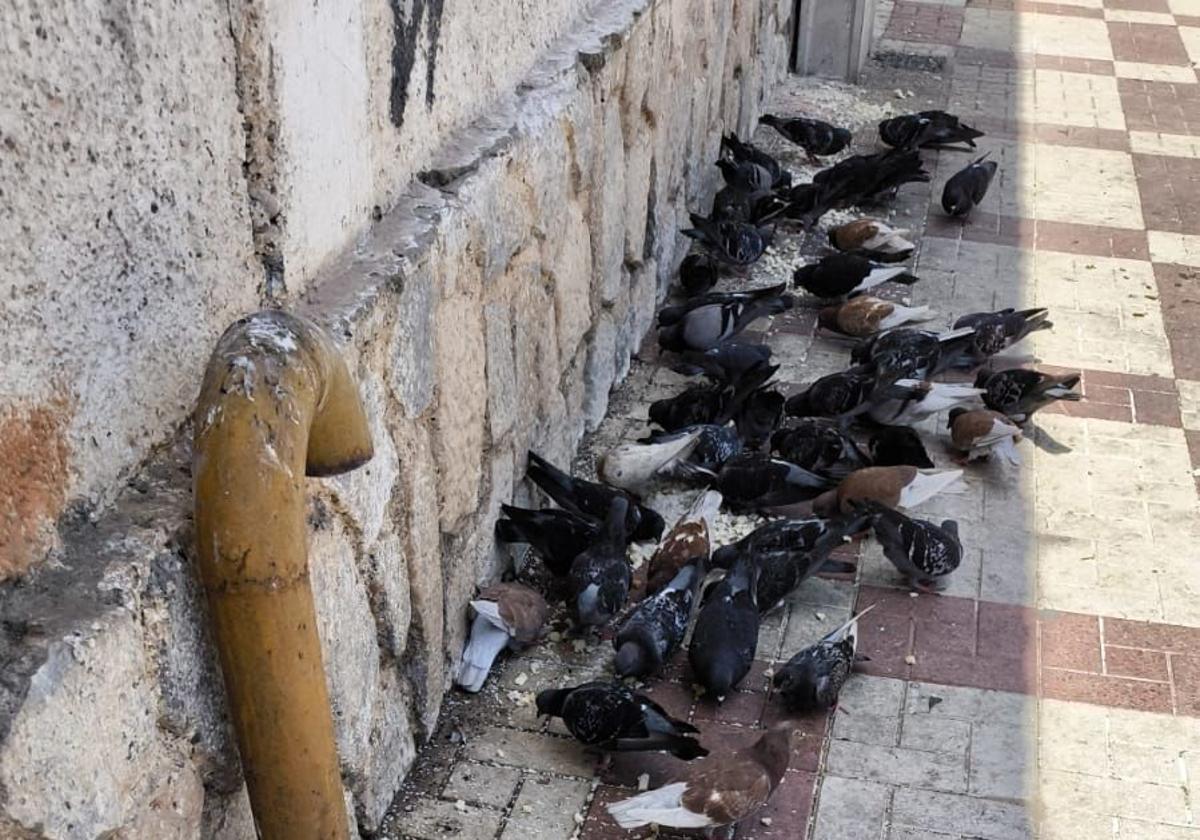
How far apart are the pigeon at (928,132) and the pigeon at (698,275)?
1.94 meters

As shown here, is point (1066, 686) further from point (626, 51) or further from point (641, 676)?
point (626, 51)

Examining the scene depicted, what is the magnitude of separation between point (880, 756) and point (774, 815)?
367mm

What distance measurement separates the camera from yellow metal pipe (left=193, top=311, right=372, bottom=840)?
2.28 m

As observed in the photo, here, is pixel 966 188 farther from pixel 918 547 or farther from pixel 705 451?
pixel 918 547

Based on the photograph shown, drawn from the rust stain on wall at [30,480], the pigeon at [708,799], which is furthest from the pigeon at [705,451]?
the rust stain on wall at [30,480]

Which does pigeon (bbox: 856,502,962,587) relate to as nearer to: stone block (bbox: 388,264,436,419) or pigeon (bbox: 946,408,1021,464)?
pigeon (bbox: 946,408,1021,464)

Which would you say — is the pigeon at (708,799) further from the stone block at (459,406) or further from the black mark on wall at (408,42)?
the black mark on wall at (408,42)

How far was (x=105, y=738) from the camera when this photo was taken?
216cm

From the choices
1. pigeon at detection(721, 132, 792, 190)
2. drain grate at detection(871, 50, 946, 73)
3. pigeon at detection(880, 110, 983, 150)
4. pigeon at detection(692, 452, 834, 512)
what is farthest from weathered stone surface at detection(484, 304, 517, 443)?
drain grate at detection(871, 50, 946, 73)

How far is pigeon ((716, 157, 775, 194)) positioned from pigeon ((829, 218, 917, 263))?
50 centimetres

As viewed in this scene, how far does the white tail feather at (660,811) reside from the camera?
3314mm

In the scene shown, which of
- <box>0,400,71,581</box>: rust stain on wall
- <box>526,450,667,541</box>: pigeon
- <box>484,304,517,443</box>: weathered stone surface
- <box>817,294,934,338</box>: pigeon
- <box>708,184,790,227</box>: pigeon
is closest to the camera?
<box>0,400,71,581</box>: rust stain on wall

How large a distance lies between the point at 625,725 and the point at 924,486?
1.55 m

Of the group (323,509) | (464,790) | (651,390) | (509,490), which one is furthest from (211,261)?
(651,390)
